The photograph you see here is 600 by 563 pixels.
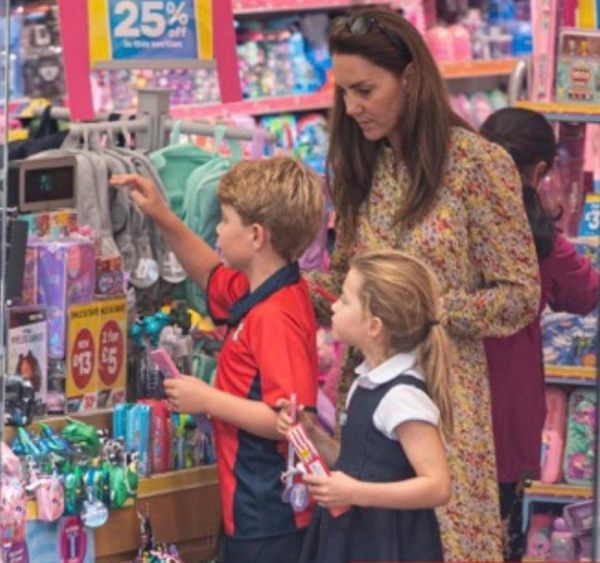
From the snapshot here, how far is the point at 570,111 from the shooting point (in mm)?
5617

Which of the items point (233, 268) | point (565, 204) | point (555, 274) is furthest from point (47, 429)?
point (565, 204)

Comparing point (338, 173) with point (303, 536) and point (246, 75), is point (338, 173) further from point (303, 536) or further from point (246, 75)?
point (246, 75)

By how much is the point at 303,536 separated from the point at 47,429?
602 millimetres

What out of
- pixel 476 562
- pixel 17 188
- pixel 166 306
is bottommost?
pixel 476 562

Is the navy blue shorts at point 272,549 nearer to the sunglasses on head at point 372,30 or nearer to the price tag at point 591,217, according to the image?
the sunglasses on head at point 372,30

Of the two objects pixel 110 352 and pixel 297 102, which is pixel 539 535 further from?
pixel 297 102

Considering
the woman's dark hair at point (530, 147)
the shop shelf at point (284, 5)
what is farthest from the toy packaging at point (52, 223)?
the shop shelf at point (284, 5)

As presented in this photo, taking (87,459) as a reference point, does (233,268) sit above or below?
above

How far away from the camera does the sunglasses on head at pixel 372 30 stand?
13.4 feet

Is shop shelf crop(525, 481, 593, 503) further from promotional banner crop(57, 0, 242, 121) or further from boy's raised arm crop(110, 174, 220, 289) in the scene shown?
boy's raised arm crop(110, 174, 220, 289)

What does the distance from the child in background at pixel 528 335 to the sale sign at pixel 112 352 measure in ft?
2.85

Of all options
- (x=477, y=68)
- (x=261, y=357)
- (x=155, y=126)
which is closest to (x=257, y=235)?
(x=261, y=357)

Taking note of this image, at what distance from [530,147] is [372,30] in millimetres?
950

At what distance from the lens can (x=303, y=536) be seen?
423 cm
